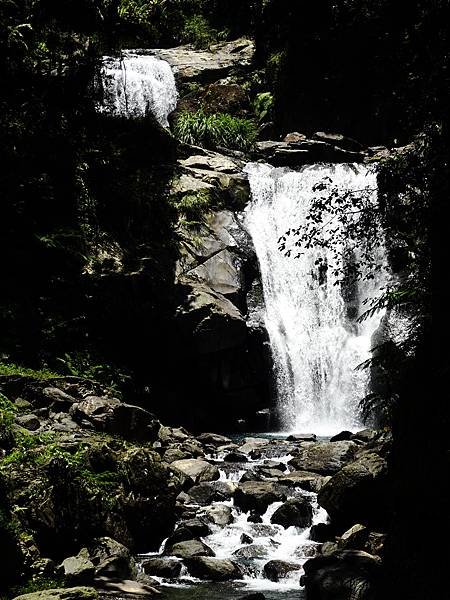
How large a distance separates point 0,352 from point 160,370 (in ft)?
18.1

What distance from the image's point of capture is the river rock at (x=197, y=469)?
9680 millimetres

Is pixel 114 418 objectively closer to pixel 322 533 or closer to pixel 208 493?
pixel 208 493

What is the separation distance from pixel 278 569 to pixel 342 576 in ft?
4.06

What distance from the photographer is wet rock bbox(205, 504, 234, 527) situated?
316 inches

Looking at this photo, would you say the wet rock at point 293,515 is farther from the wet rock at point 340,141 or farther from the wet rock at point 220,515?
the wet rock at point 340,141

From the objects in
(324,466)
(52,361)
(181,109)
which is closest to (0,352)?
(52,361)

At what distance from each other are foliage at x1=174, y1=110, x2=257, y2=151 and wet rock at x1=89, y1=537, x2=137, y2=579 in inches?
726

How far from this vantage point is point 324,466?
10219mm

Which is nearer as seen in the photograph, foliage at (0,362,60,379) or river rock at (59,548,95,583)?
river rock at (59,548,95,583)

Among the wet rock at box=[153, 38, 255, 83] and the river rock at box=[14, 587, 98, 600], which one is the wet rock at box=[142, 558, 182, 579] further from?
the wet rock at box=[153, 38, 255, 83]

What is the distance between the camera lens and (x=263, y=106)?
26.6 metres

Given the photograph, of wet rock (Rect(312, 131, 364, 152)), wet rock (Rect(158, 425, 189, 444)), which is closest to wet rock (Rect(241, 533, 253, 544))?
wet rock (Rect(158, 425, 189, 444))

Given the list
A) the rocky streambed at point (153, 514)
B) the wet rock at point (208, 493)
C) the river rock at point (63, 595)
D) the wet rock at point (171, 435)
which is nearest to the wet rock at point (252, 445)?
the wet rock at point (171, 435)

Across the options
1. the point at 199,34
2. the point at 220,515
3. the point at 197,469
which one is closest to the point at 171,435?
the point at 197,469
